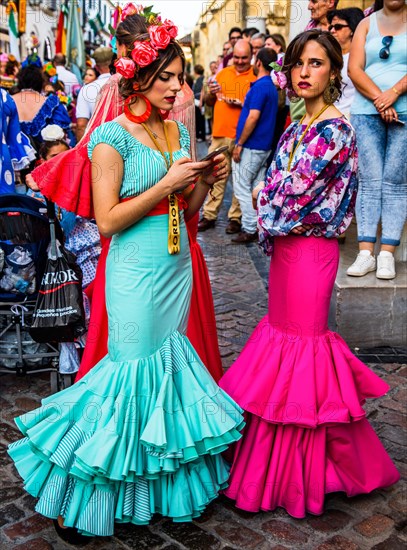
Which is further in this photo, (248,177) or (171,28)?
(248,177)

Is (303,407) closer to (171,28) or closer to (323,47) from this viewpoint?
(323,47)

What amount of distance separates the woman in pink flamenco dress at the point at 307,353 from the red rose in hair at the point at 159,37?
2.23 feet

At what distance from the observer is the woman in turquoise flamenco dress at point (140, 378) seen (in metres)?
2.52

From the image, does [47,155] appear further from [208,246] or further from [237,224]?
[237,224]

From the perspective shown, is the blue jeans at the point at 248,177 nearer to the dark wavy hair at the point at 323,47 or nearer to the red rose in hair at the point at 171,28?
the dark wavy hair at the point at 323,47

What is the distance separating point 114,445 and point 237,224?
20.8ft

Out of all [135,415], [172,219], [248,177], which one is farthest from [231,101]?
[135,415]

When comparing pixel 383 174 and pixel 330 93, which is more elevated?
pixel 330 93

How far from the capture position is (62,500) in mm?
2676

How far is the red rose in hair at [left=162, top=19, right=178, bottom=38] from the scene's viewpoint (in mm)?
2562

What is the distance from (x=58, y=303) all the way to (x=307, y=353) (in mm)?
1531

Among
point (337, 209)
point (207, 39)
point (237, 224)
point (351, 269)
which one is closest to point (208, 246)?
point (237, 224)

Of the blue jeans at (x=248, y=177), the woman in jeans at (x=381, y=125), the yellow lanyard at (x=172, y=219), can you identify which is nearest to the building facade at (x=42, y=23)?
the blue jeans at (x=248, y=177)

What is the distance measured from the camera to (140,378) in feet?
8.71
